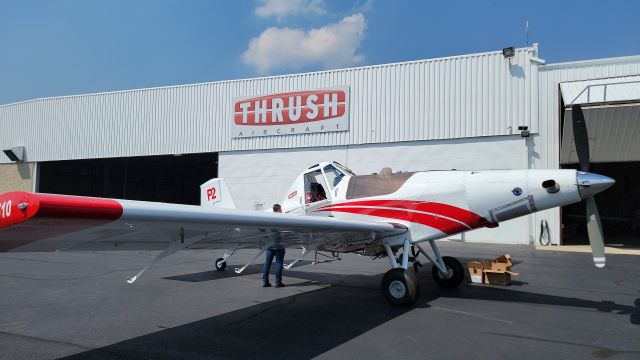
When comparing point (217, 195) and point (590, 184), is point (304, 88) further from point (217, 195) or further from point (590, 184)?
point (590, 184)

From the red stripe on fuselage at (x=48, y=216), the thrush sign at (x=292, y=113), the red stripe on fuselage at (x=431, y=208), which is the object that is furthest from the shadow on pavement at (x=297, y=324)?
the thrush sign at (x=292, y=113)

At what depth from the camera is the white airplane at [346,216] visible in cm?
356

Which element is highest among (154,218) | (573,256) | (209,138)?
(209,138)

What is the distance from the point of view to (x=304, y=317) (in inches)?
251

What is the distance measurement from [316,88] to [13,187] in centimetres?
2605

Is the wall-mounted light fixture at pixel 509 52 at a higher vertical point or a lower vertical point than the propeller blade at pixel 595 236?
higher

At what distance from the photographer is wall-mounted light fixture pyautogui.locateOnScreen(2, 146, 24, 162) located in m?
32.7

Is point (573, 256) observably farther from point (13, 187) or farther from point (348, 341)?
point (13, 187)

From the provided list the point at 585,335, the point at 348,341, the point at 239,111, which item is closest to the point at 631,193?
the point at 239,111

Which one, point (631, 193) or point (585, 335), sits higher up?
point (631, 193)

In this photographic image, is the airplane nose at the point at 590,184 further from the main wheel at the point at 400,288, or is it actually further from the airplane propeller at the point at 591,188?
the main wheel at the point at 400,288

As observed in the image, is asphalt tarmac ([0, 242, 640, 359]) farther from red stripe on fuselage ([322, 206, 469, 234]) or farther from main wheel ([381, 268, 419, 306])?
red stripe on fuselage ([322, 206, 469, 234])

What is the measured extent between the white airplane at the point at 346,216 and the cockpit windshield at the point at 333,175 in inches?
0.8

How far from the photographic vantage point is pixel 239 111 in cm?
2473
